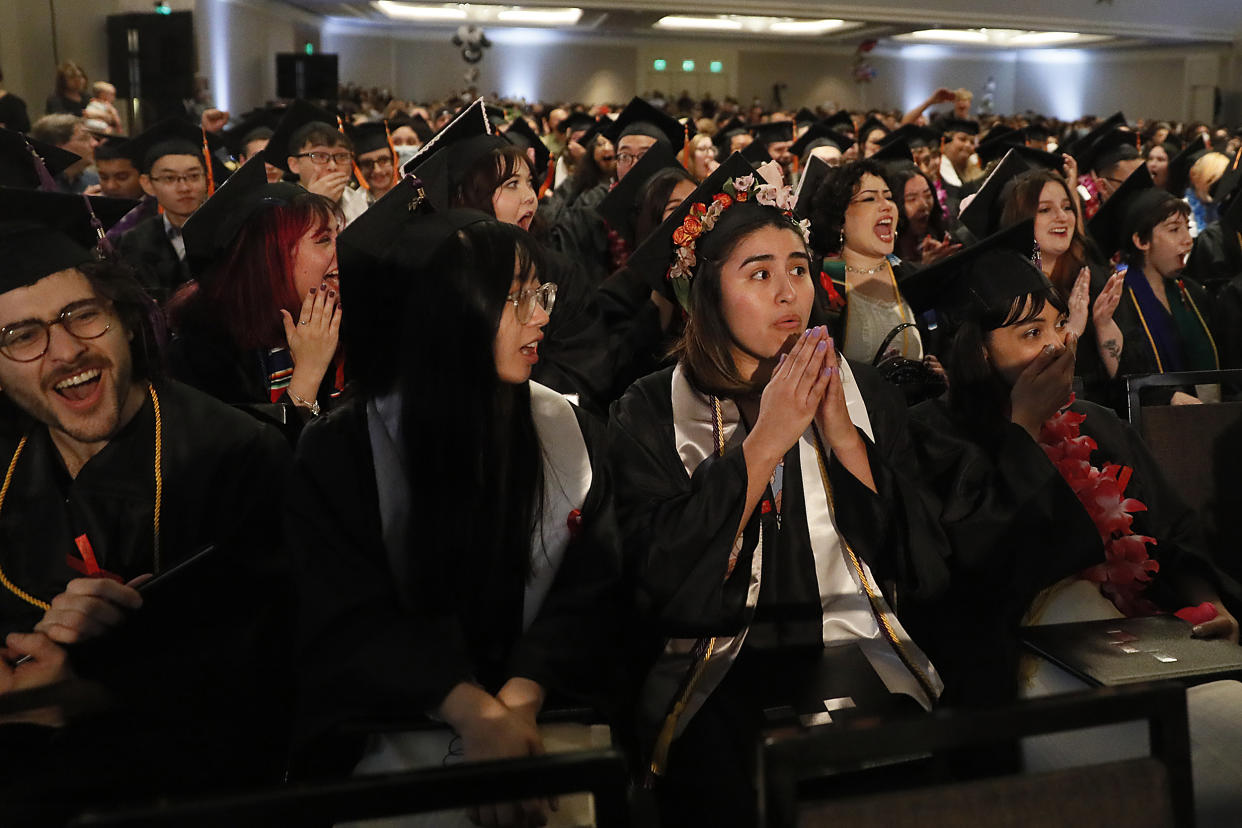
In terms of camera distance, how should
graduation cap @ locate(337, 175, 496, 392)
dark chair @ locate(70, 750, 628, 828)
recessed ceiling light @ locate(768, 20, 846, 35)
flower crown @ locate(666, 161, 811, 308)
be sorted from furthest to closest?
recessed ceiling light @ locate(768, 20, 846, 35), flower crown @ locate(666, 161, 811, 308), graduation cap @ locate(337, 175, 496, 392), dark chair @ locate(70, 750, 628, 828)

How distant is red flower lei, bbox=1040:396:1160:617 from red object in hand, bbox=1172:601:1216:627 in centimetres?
13

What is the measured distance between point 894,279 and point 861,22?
69.4 feet

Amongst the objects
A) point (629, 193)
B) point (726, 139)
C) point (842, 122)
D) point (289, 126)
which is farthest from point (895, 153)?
point (842, 122)

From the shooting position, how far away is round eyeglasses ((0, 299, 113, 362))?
81.6 inches

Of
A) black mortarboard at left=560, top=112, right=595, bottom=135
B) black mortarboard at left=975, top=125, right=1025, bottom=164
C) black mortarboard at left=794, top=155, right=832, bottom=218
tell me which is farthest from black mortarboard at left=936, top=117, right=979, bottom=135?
black mortarboard at left=794, top=155, right=832, bottom=218

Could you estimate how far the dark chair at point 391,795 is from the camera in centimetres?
101

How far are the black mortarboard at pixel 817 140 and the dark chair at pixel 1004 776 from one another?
7308mm

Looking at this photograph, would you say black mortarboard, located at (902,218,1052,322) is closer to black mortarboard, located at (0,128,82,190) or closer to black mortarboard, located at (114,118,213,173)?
black mortarboard, located at (0,128,82,190)

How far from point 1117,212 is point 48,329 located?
475 cm

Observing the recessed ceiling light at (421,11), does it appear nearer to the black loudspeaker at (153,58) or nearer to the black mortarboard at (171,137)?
the black loudspeaker at (153,58)

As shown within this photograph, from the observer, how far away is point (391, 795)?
1032 mm

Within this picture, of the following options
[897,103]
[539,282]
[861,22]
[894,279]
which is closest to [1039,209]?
[894,279]

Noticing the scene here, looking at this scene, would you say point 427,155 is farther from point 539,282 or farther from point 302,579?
point 302,579

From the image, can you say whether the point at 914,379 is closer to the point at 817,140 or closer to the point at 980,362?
the point at 980,362
